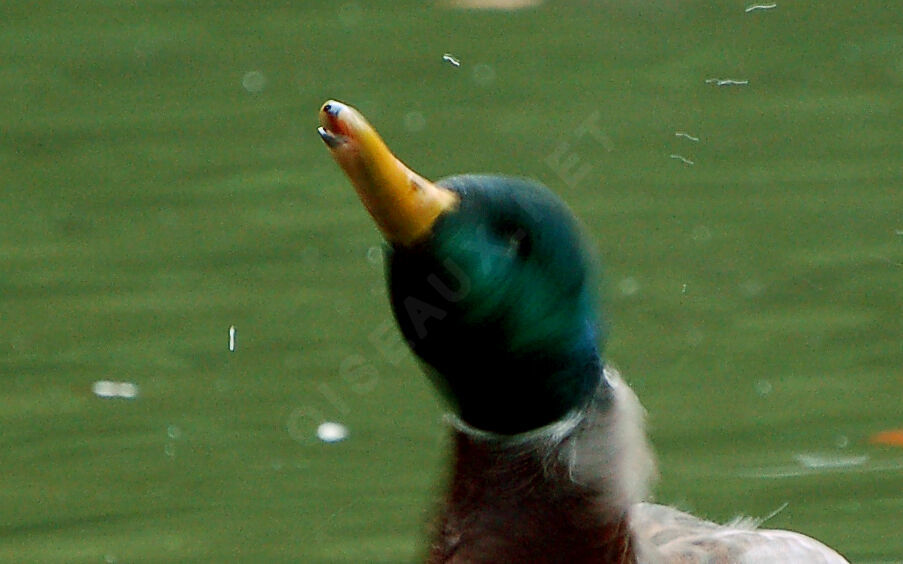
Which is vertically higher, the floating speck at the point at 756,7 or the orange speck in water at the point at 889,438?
the orange speck in water at the point at 889,438

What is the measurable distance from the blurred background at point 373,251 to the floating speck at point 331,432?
29 mm

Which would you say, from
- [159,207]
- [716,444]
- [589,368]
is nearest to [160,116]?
[159,207]

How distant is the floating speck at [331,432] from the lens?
577cm

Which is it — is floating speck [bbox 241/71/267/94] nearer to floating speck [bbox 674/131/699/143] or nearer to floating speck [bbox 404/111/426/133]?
floating speck [bbox 404/111/426/133]

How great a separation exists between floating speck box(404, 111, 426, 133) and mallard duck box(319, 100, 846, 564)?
12.7ft

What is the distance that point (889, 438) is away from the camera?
5.64 metres

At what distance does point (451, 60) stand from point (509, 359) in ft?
15.1

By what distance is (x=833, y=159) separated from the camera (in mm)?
7281

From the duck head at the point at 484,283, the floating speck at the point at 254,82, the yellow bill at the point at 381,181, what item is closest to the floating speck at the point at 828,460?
the duck head at the point at 484,283

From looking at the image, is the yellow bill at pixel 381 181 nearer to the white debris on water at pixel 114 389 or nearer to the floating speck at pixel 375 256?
the white debris on water at pixel 114 389

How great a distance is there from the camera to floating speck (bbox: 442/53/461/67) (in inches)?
312

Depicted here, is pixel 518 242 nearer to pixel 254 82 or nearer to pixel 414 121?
pixel 414 121

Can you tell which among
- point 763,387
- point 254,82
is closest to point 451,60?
point 254,82

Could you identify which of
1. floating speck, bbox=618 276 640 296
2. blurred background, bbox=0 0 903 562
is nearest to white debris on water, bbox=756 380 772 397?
blurred background, bbox=0 0 903 562
